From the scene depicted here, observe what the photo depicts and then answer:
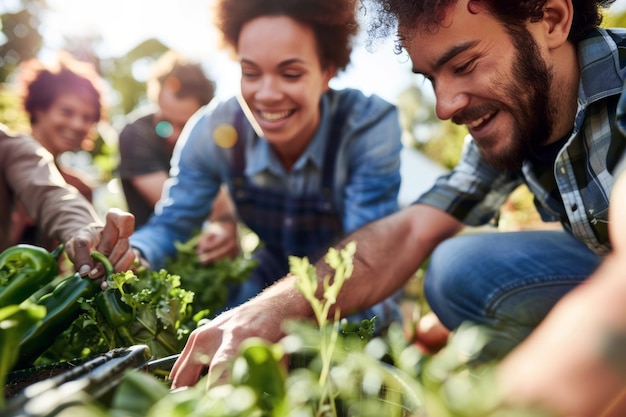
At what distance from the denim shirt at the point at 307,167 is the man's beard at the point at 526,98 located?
36.7 inches

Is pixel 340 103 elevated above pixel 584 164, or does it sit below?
above

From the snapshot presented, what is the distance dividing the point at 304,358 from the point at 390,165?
65.7 inches

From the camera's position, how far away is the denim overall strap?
2.77 metres

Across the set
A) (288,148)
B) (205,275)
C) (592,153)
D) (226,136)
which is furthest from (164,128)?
(592,153)

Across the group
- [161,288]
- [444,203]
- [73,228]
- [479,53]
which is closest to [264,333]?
[161,288]

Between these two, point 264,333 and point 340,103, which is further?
point 340,103

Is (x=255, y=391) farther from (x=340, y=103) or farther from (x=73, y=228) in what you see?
(x=340, y=103)

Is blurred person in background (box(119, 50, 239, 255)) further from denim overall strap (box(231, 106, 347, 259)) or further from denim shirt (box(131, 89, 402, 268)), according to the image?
denim shirt (box(131, 89, 402, 268))

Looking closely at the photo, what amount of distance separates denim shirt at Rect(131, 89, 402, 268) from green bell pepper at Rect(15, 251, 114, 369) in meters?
1.17

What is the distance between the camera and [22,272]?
1.17 metres

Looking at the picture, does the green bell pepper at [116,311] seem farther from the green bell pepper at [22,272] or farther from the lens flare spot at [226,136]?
the lens flare spot at [226,136]

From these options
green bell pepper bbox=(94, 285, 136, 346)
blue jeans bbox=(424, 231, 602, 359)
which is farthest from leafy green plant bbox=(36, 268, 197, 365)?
blue jeans bbox=(424, 231, 602, 359)

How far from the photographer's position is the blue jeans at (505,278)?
1789mm

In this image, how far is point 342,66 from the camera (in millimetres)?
2723
